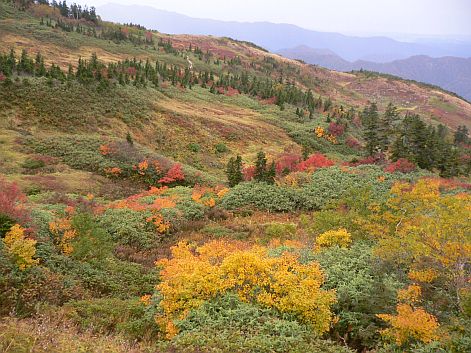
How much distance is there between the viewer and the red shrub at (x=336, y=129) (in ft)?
280

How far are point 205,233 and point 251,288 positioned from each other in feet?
50.8

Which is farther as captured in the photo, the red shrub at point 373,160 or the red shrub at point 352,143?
the red shrub at point 352,143

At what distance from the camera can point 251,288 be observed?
14.2 meters

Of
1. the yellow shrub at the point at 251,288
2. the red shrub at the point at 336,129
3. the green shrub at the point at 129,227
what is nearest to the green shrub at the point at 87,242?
the green shrub at the point at 129,227

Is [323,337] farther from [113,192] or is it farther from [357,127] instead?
[357,127]

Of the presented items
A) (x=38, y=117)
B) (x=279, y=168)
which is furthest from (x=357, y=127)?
(x=38, y=117)

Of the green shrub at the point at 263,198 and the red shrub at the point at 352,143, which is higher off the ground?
the red shrub at the point at 352,143

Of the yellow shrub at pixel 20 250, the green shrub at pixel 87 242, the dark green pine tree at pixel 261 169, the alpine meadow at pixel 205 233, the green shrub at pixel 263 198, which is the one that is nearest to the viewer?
the alpine meadow at pixel 205 233

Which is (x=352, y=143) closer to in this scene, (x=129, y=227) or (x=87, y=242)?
(x=129, y=227)

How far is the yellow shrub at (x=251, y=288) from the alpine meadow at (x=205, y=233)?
0.07 metres

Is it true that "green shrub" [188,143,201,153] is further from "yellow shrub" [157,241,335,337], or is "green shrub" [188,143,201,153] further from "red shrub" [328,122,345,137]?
"yellow shrub" [157,241,335,337]

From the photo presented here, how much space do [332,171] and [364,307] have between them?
93.8 ft

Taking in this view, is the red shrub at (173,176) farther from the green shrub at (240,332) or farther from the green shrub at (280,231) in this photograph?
the green shrub at (240,332)

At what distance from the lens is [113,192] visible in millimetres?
40375
